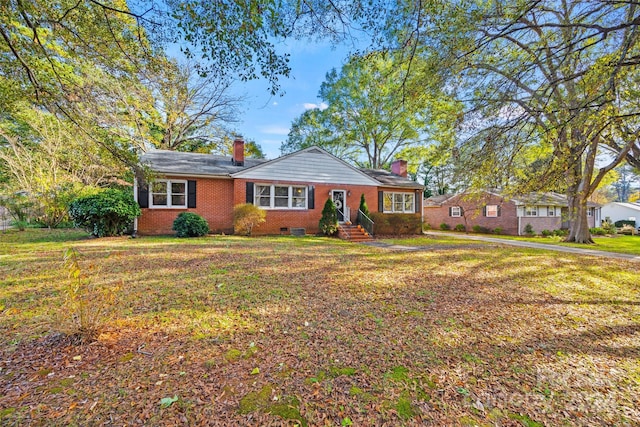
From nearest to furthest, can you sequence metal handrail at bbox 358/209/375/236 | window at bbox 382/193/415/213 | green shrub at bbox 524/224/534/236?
metal handrail at bbox 358/209/375/236 < window at bbox 382/193/415/213 < green shrub at bbox 524/224/534/236

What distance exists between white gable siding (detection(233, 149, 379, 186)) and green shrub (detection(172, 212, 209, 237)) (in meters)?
3.00

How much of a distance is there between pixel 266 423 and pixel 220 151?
2601 centimetres

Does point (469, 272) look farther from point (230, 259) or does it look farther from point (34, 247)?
point (34, 247)

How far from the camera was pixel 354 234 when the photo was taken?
14242mm

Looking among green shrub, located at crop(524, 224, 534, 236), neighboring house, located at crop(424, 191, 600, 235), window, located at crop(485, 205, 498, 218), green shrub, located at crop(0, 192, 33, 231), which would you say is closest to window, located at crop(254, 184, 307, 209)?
green shrub, located at crop(0, 192, 33, 231)

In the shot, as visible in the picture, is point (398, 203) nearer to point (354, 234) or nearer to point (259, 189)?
point (354, 234)

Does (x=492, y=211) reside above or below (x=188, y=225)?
above

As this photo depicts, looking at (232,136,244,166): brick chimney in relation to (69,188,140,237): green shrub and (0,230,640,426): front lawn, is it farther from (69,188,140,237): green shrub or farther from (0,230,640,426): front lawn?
(0,230,640,426): front lawn

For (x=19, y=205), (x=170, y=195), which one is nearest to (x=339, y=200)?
(x=170, y=195)

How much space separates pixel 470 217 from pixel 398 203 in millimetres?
6902

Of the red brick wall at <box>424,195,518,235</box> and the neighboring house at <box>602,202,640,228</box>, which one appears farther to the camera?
the neighboring house at <box>602,202,640,228</box>

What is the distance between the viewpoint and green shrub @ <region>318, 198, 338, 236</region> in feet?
47.5

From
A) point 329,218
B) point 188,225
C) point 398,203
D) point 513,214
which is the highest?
point 398,203

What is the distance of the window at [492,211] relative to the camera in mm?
23594
